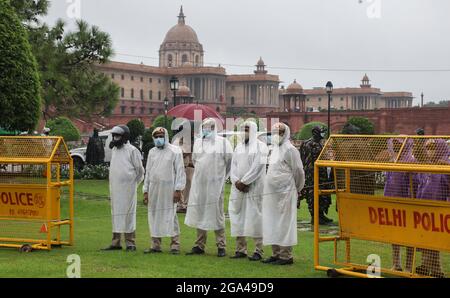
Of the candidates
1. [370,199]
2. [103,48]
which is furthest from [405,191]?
[103,48]

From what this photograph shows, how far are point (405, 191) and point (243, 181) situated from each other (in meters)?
2.03

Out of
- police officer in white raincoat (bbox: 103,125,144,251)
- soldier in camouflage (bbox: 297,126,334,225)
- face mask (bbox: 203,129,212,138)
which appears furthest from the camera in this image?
soldier in camouflage (bbox: 297,126,334,225)

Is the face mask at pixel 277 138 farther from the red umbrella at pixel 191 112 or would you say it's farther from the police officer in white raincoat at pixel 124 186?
the red umbrella at pixel 191 112

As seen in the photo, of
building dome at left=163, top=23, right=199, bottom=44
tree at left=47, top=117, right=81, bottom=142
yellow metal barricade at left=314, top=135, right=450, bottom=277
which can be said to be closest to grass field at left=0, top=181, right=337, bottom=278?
yellow metal barricade at left=314, top=135, right=450, bottom=277

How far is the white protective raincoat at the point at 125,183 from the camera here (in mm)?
8414

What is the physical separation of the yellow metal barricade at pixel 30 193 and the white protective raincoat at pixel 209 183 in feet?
4.94

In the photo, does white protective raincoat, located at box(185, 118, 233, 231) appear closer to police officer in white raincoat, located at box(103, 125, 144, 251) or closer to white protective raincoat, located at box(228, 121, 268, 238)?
white protective raincoat, located at box(228, 121, 268, 238)

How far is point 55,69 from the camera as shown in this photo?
1817 centimetres

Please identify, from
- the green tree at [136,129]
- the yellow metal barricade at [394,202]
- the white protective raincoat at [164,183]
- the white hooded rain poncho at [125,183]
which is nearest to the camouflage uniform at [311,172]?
the white protective raincoat at [164,183]

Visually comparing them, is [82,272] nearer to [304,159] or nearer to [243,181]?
[243,181]

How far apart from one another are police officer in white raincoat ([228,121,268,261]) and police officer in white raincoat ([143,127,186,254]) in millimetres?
648

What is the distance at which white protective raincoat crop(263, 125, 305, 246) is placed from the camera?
7.46 m

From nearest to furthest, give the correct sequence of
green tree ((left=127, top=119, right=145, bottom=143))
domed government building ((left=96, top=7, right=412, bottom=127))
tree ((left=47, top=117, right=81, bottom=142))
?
green tree ((left=127, top=119, right=145, bottom=143)), tree ((left=47, top=117, right=81, bottom=142)), domed government building ((left=96, top=7, right=412, bottom=127))
